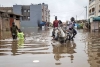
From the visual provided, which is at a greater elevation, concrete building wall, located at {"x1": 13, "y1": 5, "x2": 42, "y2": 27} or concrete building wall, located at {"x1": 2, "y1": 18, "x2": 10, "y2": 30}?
concrete building wall, located at {"x1": 13, "y1": 5, "x2": 42, "y2": 27}

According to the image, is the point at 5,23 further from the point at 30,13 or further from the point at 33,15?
the point at 30,13

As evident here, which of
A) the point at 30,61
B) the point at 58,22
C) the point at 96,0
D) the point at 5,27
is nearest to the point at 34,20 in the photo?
the point at 96,0

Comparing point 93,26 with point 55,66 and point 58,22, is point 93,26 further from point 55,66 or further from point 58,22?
point 55,66

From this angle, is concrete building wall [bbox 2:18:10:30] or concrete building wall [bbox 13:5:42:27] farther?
concrete building wall [bbox 13:5:42:27]

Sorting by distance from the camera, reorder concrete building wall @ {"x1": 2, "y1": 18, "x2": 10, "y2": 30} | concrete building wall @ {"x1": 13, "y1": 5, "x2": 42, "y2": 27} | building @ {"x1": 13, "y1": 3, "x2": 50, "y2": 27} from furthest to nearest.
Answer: building @ {"x1": 13, "y1": 3, "x2": 50, "y2": 27}, concrete building wall @ {"x1": 13, "y1": 5, "x2": 42, "y2": 27}, concrete building wall @ {"x1": 2, "y1": 18, "x2": 10, "y2": 30}

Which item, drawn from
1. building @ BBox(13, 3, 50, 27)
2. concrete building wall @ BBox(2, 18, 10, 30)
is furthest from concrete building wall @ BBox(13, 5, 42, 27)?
concrete building wall @ BBox(2, 18, 10, 30)

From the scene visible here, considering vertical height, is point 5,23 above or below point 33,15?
below

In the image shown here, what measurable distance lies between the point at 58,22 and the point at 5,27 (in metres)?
20.0

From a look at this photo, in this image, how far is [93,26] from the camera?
103 ft

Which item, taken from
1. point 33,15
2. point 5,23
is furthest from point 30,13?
point 5,23

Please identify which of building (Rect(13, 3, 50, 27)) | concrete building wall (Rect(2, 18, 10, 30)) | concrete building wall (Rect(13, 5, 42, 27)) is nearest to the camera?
concrete building wall (Rect(2, 18, 10, 30))

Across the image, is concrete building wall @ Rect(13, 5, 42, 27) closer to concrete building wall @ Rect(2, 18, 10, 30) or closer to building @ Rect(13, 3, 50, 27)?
building @ Rect(13, 3, 50, 27)

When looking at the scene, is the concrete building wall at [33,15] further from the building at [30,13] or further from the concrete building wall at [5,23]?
the concrete building wall at [5,23]

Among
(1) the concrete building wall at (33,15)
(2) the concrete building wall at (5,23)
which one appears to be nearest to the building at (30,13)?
(1) the concrete building wall at (33,15)
